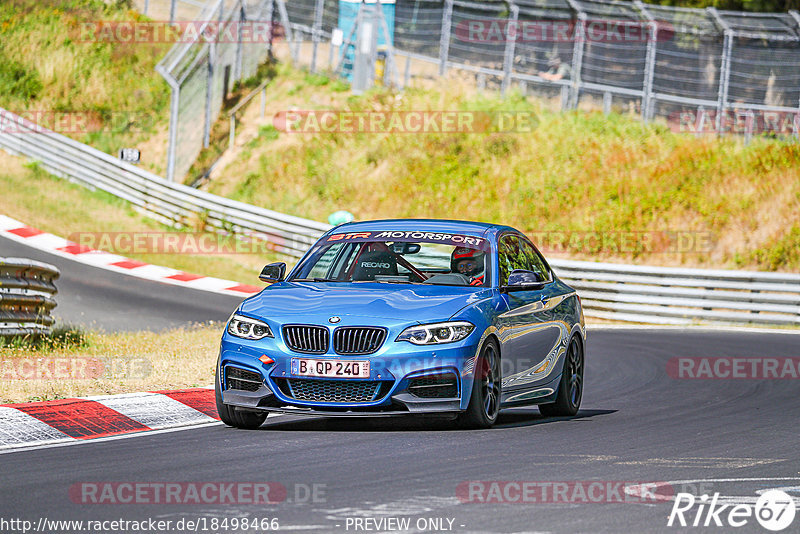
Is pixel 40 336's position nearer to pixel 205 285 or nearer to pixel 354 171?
pixel 205 285

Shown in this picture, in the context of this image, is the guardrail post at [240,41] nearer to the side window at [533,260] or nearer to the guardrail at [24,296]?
the guardrail at [24,296]

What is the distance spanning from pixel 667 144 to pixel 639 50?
3.48 meters

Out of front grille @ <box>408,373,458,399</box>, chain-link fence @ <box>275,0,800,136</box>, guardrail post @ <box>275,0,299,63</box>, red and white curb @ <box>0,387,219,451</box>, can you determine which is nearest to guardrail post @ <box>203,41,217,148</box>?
guardrail post @ <box>275,0,299,63</box>

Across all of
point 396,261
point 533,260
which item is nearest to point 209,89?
point 533,260

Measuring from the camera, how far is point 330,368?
872 cm

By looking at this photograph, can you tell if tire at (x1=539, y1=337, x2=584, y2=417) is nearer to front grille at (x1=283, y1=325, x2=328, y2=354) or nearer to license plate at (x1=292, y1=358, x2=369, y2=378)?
license plate at (x1=292, y1=358, x2=369, y2=378)

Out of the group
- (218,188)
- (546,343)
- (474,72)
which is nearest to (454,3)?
(474,72)

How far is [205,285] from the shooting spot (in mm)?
25125

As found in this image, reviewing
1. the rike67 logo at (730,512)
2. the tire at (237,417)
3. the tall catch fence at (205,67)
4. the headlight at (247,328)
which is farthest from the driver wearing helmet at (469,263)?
the tall catch fence at (205,67)

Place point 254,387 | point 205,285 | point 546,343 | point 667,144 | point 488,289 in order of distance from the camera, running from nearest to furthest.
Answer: point 254,387
point 488,289
point 546,343
point 205,285
point 667,144

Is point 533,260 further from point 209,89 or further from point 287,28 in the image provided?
point 287,28

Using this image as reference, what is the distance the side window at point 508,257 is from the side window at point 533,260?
7 cm

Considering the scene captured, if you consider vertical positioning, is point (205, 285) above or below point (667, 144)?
below

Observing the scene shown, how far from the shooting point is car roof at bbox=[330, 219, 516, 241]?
10.4 metres
